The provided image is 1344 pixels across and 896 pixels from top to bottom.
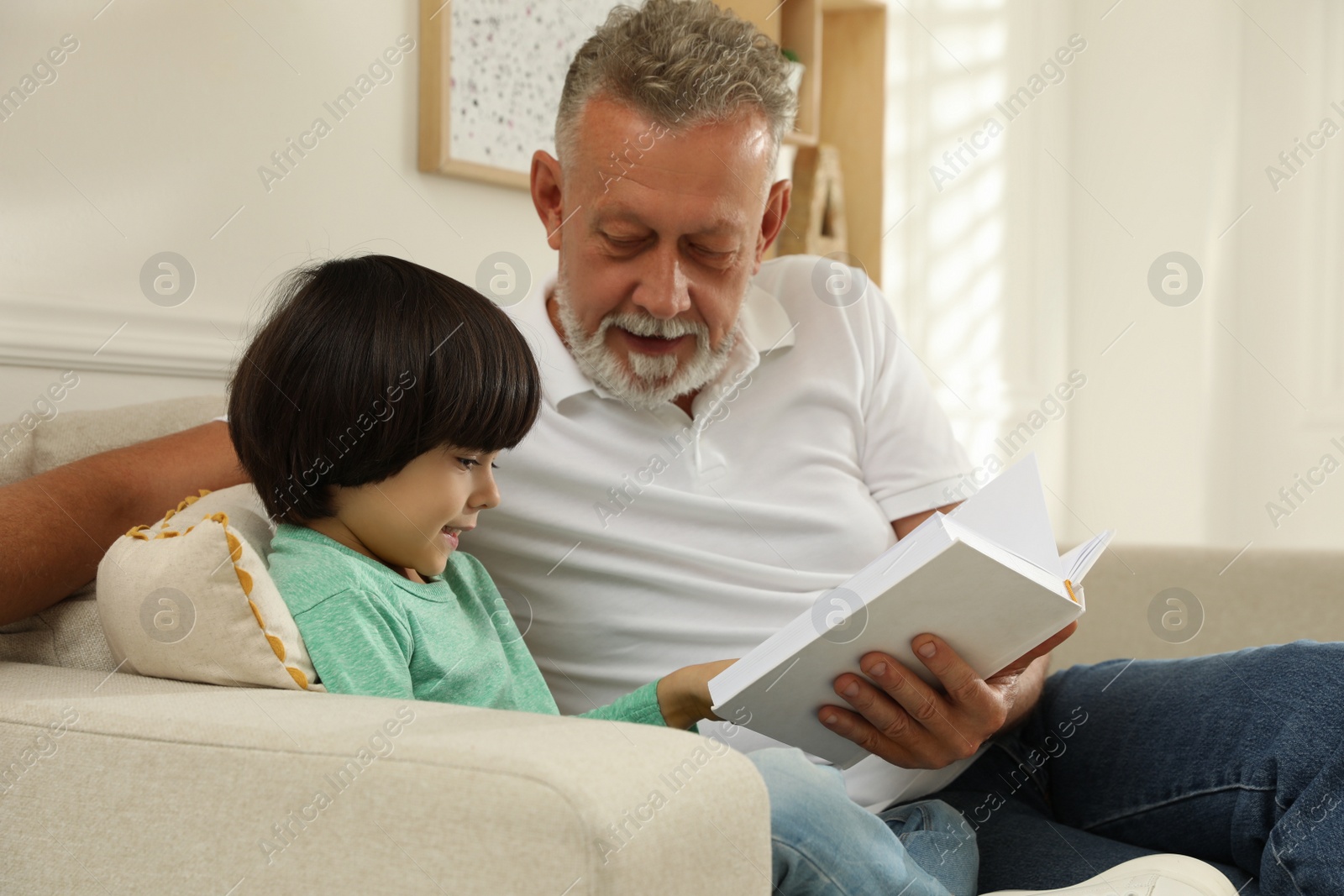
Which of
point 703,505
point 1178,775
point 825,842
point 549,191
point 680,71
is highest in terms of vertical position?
point 680,71

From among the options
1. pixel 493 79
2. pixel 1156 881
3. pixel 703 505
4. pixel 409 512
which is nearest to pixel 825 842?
pixel 1156 881

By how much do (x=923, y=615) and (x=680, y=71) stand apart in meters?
0.73

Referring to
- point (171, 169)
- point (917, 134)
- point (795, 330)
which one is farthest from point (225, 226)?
point (917, 134)

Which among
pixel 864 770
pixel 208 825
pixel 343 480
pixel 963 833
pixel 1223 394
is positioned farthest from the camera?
pixel 1223 394

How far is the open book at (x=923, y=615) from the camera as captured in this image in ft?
2.70

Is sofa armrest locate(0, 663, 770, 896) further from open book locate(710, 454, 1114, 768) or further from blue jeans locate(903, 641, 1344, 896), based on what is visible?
blue jeans locate(903, 641, 1344, 896)

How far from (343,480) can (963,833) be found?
65cm

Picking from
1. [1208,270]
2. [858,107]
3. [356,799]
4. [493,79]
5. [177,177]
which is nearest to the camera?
[356,799]

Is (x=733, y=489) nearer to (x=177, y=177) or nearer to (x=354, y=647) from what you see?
(x=354, y=647)

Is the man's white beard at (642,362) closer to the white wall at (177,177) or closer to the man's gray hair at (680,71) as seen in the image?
the man's gray hair at (680,71)

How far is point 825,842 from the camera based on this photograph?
0.79 m

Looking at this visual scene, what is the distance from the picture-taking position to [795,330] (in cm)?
148

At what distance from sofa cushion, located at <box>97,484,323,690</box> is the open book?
334 mm

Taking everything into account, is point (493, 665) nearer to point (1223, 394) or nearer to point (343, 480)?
point (343, 480)
